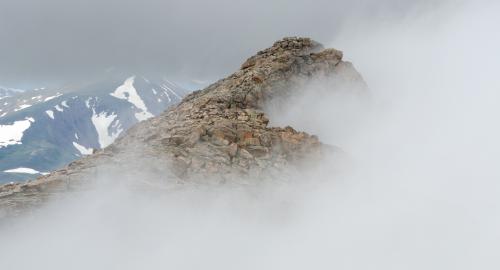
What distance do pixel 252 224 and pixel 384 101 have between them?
5522 cm

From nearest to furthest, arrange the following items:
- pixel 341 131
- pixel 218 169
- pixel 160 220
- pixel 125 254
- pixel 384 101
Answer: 1. pixel 125 254
2. pixel 160 220
3. pixel 218 169
4. pixel 341 131
5. pixel 384 101

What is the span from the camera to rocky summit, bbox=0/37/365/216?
161ft

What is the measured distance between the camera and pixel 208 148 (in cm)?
5347

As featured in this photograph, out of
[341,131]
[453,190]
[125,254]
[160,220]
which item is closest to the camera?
[125,254]

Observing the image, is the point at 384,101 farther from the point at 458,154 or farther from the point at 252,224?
the point at 252,224

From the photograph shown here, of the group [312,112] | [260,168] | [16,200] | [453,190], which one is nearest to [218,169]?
[260,168]

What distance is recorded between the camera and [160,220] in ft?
158

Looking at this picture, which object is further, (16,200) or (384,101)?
(384,101)

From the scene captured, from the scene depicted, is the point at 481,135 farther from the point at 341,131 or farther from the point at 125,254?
the point at 125,254

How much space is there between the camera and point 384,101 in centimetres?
9731

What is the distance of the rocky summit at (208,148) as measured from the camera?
4894 cm

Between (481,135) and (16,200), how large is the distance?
88.6 m

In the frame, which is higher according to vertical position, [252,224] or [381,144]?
[381,144]

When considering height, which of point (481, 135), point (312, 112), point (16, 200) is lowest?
point (16, 200)
